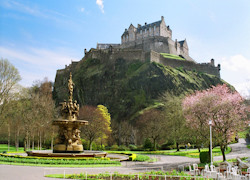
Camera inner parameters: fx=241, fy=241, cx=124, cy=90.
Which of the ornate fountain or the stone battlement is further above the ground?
the stone battlement

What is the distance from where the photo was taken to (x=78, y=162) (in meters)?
18.5

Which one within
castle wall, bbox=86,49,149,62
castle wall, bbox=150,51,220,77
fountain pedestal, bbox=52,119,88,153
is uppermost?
castle wall, bbox=86,49,149,62

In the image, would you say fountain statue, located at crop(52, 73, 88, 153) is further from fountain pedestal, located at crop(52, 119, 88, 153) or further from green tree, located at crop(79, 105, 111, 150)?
green tree, located at crop(79, 105, 111, 150)

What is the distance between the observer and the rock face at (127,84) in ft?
243

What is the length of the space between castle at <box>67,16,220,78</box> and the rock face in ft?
7.96

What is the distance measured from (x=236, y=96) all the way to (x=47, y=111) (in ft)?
109

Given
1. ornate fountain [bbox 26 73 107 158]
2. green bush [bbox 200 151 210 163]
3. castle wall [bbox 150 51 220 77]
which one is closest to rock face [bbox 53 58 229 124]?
castle wall [bbox 150 51 220 77]

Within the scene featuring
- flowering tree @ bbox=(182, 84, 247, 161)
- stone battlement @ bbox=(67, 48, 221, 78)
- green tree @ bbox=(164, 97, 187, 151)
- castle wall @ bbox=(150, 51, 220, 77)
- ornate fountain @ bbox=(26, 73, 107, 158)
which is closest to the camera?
flowering tree @ bbox=(182, 84, 247, 161)

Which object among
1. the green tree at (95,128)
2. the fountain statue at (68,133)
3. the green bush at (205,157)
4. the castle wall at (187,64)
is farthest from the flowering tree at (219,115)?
the castle wall at (187,64)

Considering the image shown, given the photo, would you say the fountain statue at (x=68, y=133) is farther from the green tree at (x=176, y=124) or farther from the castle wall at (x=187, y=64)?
the castle wall at (x=187, y=64)

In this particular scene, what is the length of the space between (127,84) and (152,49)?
2403 cm

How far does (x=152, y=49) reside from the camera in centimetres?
9656

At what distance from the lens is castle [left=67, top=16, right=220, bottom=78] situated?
287 feet

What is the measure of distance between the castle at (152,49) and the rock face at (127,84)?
7.96 feet
